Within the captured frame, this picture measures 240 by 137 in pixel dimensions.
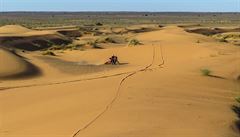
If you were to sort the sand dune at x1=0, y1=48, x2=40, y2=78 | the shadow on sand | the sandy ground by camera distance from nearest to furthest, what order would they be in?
the sandy ground
the shadow on sand
the sand dune at x1=0, y1=48, x2=40, y2=78

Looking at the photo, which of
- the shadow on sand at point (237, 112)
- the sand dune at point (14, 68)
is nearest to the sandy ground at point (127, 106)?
the shadow on sand at point (237, 112)

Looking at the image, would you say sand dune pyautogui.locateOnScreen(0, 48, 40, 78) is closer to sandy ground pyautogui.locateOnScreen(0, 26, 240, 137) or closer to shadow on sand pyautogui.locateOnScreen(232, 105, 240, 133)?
sandy ground pyautogui.locateOnScreen(0, 26, 240, 137)

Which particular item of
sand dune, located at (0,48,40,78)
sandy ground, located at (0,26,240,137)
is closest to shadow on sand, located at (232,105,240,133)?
sandy ground, located at (0,26,240,137)

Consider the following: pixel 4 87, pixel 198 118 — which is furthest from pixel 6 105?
pixel 198 118

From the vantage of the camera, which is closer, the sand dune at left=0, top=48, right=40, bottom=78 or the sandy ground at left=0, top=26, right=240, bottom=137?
the sandy ground at left=0, top=26, right=240, bottom=137

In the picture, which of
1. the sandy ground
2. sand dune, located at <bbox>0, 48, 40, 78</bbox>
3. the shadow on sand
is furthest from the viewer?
sand dune, located at <bbox>0, 48, 40, 78</bbox>

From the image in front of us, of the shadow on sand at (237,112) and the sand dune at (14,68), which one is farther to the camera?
→ the sand dune at (14,68)

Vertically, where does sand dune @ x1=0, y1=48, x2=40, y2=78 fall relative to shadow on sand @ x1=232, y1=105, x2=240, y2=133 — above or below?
below

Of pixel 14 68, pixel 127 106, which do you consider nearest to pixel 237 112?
pixel 127 106

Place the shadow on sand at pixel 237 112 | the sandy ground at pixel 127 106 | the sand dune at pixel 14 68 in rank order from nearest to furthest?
the sandy ground at pixel 127 106 < the shadow on sand at pixel 237 112 < the sand dune at pixel 14 68

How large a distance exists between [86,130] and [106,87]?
22.0ft

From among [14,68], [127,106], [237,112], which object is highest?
[127,106]

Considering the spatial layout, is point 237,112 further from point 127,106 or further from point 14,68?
point 14,68

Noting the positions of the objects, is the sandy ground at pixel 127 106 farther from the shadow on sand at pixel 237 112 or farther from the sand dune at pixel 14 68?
the sand dune at pixel 14 68
